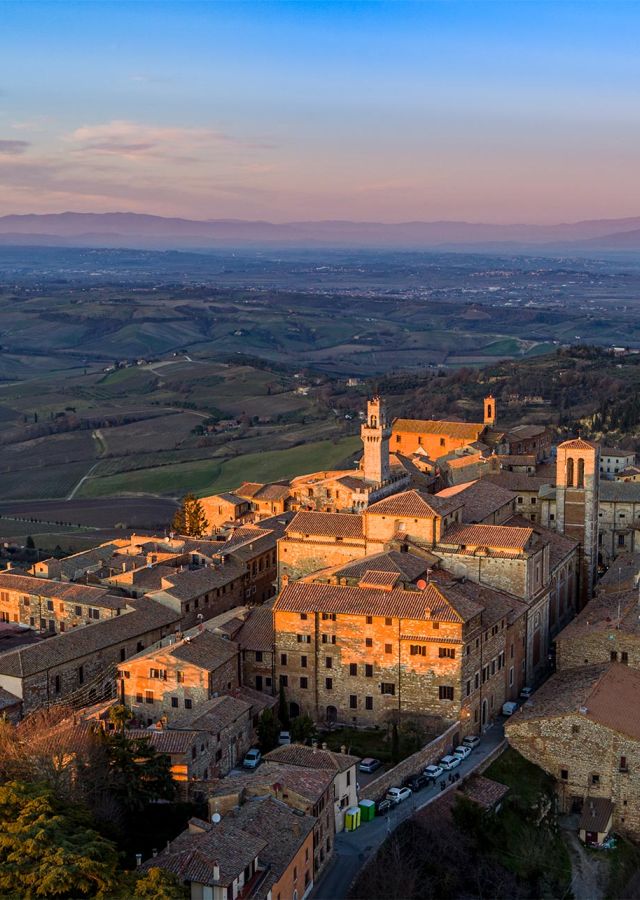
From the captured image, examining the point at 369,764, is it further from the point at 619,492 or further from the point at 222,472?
the point at 222,472

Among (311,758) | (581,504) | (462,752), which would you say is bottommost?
(462,752)

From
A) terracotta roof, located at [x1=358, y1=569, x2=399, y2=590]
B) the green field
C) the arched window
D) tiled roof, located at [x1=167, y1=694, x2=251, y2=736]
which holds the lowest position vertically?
the green field

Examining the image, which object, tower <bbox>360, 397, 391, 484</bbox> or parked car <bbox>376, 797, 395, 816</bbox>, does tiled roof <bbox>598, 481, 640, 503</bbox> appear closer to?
tower <bbox>360, 397, 391, 484</bbox>

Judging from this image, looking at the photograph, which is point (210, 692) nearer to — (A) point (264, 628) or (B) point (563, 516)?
(A) point (264, 628)

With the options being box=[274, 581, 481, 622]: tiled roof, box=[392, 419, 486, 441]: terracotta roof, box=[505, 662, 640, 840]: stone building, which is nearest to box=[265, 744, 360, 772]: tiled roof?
box=[274, 581, 481, 622]: tiled roof

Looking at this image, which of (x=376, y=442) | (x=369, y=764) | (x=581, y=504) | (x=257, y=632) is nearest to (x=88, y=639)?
(x=257, y=632)

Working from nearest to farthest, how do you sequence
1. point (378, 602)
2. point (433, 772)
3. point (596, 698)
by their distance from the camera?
point (433, 772) → point (596, 698) → point (378, 602)
